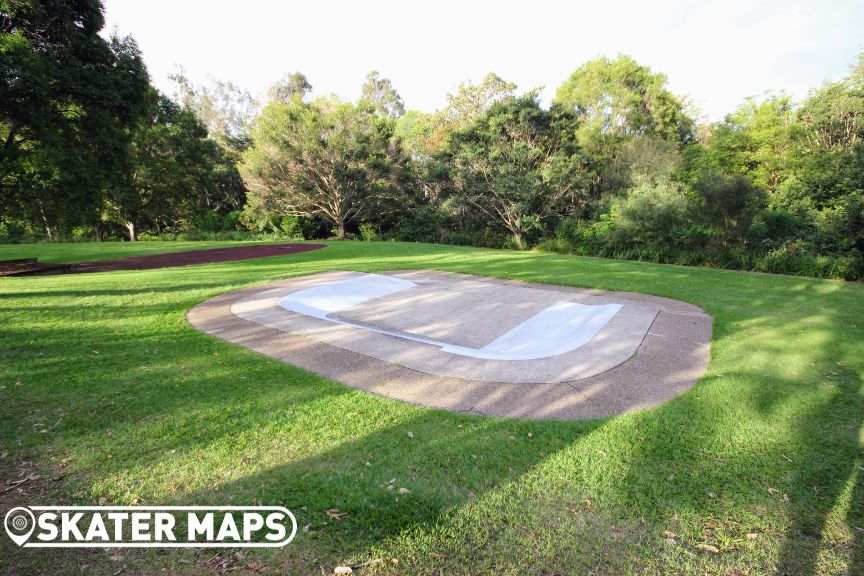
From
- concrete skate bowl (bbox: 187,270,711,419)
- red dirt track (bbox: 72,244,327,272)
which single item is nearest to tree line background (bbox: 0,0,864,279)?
red dirt track (bbox: 72,244,327,272)

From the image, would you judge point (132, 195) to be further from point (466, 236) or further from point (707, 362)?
point (707, 362)

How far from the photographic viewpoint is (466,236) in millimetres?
21984

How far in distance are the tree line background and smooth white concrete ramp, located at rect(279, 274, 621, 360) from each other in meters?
8.86

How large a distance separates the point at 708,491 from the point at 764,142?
24992 millimetres

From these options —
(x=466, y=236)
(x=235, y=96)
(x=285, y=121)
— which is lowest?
(x=466, y=236)

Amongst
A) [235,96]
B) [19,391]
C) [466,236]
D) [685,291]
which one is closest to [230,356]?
[19,391]

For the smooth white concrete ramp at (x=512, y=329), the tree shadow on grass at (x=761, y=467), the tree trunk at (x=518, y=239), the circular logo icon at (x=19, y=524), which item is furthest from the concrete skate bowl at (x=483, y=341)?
the tree trunk at (x=518, y=239)

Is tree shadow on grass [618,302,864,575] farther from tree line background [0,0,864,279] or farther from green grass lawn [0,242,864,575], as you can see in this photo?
tree line background [0,0,864,279]

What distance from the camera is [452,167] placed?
21375mm

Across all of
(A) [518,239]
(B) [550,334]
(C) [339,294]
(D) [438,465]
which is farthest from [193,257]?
(D) [438,465]

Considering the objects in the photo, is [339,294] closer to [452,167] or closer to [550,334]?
[550,334]

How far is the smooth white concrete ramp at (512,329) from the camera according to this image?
4.91 meters

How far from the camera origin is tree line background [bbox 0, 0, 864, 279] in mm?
10719

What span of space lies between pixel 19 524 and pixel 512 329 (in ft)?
16.8
